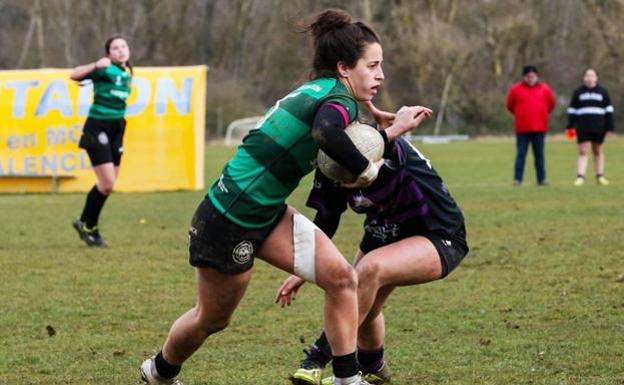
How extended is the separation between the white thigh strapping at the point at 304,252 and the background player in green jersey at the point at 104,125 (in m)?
7.26

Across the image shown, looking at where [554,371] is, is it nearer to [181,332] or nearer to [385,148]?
[385,148]

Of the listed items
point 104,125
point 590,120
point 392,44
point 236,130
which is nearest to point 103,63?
point 104,125

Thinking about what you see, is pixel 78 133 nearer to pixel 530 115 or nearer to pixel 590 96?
pixel 530 115

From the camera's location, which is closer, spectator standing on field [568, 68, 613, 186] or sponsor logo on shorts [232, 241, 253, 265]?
sponsor logo on shorts [232, 241, 253, 265]

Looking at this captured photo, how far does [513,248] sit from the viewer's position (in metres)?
11.6

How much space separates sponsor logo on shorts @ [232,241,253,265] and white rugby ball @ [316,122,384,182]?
1.54ft

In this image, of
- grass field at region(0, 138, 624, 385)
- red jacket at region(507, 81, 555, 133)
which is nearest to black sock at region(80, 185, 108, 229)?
grass field at region(0, 138, 624, 385)

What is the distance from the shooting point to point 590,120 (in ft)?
67.1

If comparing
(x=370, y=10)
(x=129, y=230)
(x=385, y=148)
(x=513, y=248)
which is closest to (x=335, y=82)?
(x=385, y=148)

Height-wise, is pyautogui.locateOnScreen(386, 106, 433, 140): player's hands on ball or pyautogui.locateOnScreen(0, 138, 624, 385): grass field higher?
pyautogui.locateOnScreen(386, 106, 433, 140): player's hands on ball

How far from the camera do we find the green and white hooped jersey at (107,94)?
12508 millimetres

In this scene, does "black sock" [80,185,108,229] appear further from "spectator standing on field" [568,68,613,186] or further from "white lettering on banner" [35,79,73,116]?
"spectator standing on field" [568,68,613,186]

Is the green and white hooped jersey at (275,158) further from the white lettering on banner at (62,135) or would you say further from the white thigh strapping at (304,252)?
the white lettering on banner at (62,135)

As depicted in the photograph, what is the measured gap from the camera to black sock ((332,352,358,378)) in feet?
17.0
